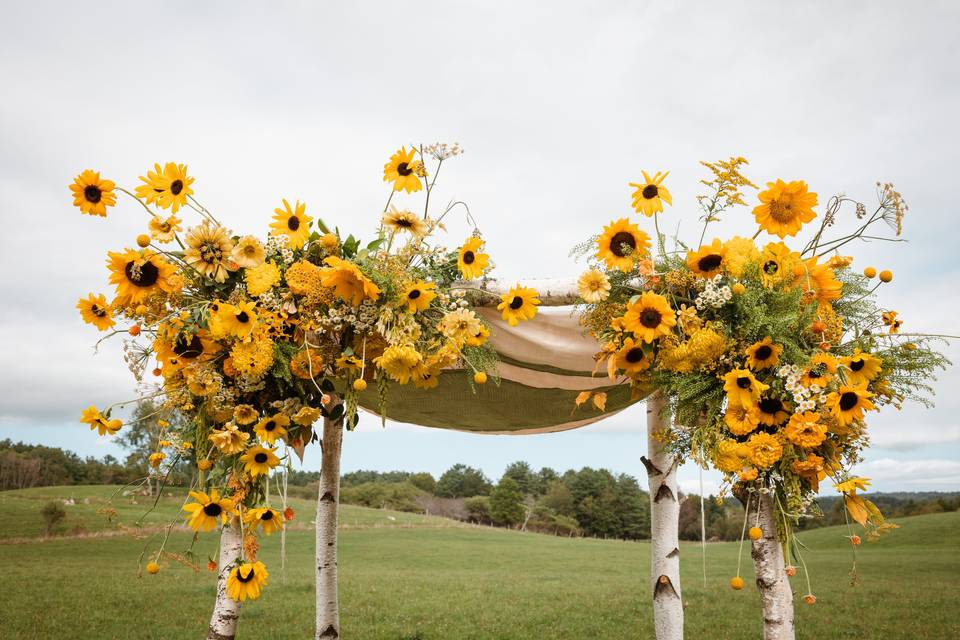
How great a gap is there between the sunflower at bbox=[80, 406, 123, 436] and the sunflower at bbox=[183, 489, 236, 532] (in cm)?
50

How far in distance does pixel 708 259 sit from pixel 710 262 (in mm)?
17

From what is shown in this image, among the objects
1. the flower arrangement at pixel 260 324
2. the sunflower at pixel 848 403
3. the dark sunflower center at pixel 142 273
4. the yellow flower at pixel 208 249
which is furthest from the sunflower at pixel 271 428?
the sunflower at pixel 848 403

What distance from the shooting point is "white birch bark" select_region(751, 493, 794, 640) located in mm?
2756

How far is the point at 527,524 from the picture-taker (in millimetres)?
47281

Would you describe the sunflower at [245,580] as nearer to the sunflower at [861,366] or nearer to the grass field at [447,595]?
the grass field at [447,595]

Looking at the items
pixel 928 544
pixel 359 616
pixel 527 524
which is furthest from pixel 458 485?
pixel 359 616

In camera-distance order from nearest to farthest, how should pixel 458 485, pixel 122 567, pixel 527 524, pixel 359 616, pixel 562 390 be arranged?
pixel 562 390, pixel 359 616, pixel 122 567, pixel 527 524, pixel 458 485

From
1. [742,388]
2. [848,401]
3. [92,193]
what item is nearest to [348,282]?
[92,193]

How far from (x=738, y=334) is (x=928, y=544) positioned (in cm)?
2741

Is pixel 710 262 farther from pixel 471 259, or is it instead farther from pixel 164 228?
pixel 164 228

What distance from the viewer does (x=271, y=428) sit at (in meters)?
2.84

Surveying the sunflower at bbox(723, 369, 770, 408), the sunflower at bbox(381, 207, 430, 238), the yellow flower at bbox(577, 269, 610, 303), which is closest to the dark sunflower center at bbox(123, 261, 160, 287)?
the sunflower at bbox(381, 207, 430, 238)

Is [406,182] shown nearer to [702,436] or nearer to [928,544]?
[702,436]

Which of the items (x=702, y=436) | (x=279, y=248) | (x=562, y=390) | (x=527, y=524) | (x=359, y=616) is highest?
(x=279, y=248)
